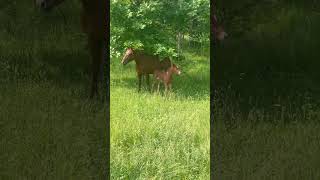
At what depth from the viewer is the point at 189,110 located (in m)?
4.84

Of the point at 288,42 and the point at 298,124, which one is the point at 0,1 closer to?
the point at 288,42

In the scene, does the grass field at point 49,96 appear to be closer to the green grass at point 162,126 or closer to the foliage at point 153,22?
the green grass at point 162,126

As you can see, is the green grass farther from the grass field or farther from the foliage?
the grass field

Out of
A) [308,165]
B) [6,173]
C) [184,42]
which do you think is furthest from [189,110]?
[6,173]

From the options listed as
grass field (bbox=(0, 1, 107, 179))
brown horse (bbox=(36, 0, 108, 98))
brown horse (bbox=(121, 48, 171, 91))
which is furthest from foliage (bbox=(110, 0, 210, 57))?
grass field (bbox=(0, 1, 107, 179))

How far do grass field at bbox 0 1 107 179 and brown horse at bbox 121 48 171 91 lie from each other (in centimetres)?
87

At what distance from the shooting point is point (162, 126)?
15.4 feet

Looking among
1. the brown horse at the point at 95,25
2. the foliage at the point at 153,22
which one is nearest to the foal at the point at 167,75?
the foliage at the point at 153,22

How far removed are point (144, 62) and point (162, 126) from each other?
75 cm

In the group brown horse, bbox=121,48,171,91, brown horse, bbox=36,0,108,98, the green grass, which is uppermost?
brown horse, bbox=36,0,108,98

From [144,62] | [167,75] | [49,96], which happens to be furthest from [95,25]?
[167,75]

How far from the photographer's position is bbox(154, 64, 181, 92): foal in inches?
191

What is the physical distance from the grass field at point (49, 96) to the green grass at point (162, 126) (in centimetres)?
42

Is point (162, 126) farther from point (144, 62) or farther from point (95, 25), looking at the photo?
point (95, 25)
